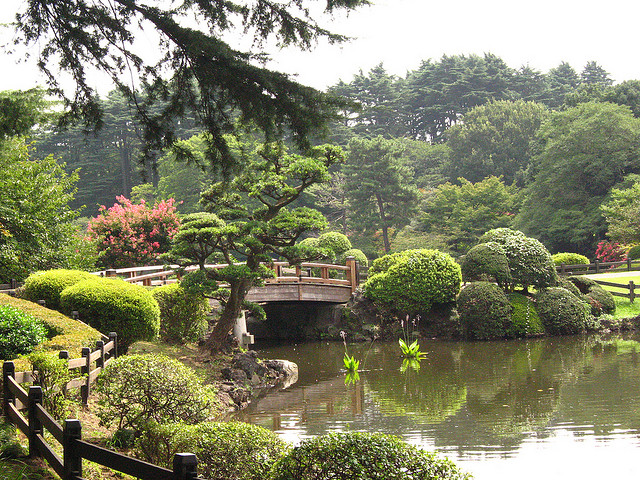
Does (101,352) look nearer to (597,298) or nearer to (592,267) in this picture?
(597,298)

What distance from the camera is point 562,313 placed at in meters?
19.2

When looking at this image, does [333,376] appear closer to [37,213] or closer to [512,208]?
[37,213]

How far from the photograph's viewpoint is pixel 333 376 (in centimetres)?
1448

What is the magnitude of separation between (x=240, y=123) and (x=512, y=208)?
32.1 meters

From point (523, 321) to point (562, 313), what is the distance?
1262 millimetres

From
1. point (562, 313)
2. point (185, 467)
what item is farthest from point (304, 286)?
point (185, 467)

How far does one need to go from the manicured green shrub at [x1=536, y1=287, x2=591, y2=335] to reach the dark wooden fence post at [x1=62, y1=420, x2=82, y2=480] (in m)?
17.3

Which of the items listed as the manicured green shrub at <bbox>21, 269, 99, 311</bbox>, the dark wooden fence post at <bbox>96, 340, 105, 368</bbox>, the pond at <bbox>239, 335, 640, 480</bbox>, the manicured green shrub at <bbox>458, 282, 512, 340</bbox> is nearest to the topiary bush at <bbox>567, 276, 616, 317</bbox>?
the pond at <bbox>239, 335, 640, 480</bbox>

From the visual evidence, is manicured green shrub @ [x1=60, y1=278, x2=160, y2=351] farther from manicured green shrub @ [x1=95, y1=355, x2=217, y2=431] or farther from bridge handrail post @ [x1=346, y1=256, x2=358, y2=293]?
bridge handrail post @ [x1=346, y1=256, x2=358, y2=293]

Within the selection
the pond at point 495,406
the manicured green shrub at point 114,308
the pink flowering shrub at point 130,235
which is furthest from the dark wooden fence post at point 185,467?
the pink flowering shrub at point 130,235

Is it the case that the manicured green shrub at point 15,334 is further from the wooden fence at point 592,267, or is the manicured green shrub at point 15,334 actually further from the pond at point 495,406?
the wooden fence at point 592,267

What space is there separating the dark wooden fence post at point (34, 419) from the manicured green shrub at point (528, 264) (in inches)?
668

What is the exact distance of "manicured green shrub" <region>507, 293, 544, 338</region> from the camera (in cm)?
1898

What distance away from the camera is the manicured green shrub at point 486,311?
61.9 feet
